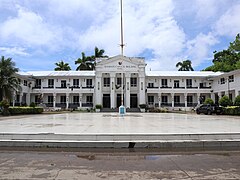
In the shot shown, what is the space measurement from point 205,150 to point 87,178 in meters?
4.88

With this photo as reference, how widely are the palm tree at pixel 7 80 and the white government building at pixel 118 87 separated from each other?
580 inches

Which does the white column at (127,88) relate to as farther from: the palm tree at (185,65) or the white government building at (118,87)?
the palm tree at (185,65)

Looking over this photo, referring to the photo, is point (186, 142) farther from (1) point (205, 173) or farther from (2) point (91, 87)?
(2) point (91, 87)

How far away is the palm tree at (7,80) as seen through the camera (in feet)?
105

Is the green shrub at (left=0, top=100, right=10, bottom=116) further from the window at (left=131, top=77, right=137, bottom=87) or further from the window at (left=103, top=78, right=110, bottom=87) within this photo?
the window at (left=131, top=77, right=137, bottom=87)

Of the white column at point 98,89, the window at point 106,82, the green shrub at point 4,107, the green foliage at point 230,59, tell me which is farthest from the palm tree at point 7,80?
the green foliage at point 230,59

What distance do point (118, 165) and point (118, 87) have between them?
4409cm

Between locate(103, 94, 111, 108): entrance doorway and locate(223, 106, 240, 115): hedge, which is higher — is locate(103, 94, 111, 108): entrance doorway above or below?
above

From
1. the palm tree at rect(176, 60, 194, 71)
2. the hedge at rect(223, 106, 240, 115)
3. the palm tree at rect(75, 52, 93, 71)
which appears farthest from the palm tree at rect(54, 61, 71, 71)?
the hedge at rect(223, 106, 240, 115)

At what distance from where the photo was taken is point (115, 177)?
5.36 metres

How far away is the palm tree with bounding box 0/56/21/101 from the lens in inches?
1259

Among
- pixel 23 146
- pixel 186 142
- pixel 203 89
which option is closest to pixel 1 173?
pixel 23 146

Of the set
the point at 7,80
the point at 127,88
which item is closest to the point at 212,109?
the point at 127,88

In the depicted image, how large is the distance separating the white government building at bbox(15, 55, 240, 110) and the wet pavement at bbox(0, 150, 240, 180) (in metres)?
40.8
